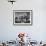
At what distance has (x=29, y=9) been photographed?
4.82m

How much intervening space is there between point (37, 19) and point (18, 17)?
723mm

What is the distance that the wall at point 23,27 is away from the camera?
481cm

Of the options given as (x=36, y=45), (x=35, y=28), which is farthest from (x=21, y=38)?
(x=35, y=28)

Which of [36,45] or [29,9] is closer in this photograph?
[36,45]

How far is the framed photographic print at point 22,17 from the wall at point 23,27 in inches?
4.6

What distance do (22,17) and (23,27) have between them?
1.25ft

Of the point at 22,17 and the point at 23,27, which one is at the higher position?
the point at 22,17

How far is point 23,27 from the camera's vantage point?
4.86 m

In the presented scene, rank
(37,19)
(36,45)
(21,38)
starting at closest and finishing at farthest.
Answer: (21,38)
(36,45)
(37,19)

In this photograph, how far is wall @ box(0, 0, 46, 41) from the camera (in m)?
4.81

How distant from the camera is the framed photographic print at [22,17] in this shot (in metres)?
4.84

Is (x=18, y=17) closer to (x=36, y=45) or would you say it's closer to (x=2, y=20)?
(x=2, y=20)

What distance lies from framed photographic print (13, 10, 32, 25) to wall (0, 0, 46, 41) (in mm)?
116

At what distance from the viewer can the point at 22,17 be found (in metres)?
4.87
